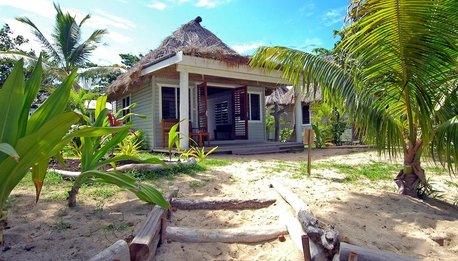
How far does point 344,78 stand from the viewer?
3.97 m

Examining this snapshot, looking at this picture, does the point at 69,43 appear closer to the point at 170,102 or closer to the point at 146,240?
the point at 170,102

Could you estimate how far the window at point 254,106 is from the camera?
12180 mm

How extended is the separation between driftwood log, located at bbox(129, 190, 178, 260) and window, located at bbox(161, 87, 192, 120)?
26.4 feet

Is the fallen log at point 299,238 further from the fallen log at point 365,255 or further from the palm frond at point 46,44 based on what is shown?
the palm frond at point 46,44

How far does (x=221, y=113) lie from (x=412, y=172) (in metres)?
9.23

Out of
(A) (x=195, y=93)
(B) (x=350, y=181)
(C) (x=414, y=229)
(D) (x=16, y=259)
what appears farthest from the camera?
(A) (x=195, y=93)

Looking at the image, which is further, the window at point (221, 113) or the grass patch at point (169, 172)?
the window at point (221, 113)

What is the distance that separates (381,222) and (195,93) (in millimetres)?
8772

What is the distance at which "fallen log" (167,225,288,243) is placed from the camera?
243cm

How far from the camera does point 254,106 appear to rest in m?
12.3

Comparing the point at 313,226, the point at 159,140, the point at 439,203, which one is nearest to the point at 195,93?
the point at 159,140

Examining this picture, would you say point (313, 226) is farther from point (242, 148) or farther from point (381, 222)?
point (242, 148)

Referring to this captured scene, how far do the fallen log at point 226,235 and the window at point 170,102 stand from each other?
8136 mm

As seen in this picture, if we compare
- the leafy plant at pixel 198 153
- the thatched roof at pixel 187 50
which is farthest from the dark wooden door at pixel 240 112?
the leafy plant at pixel 198 153
